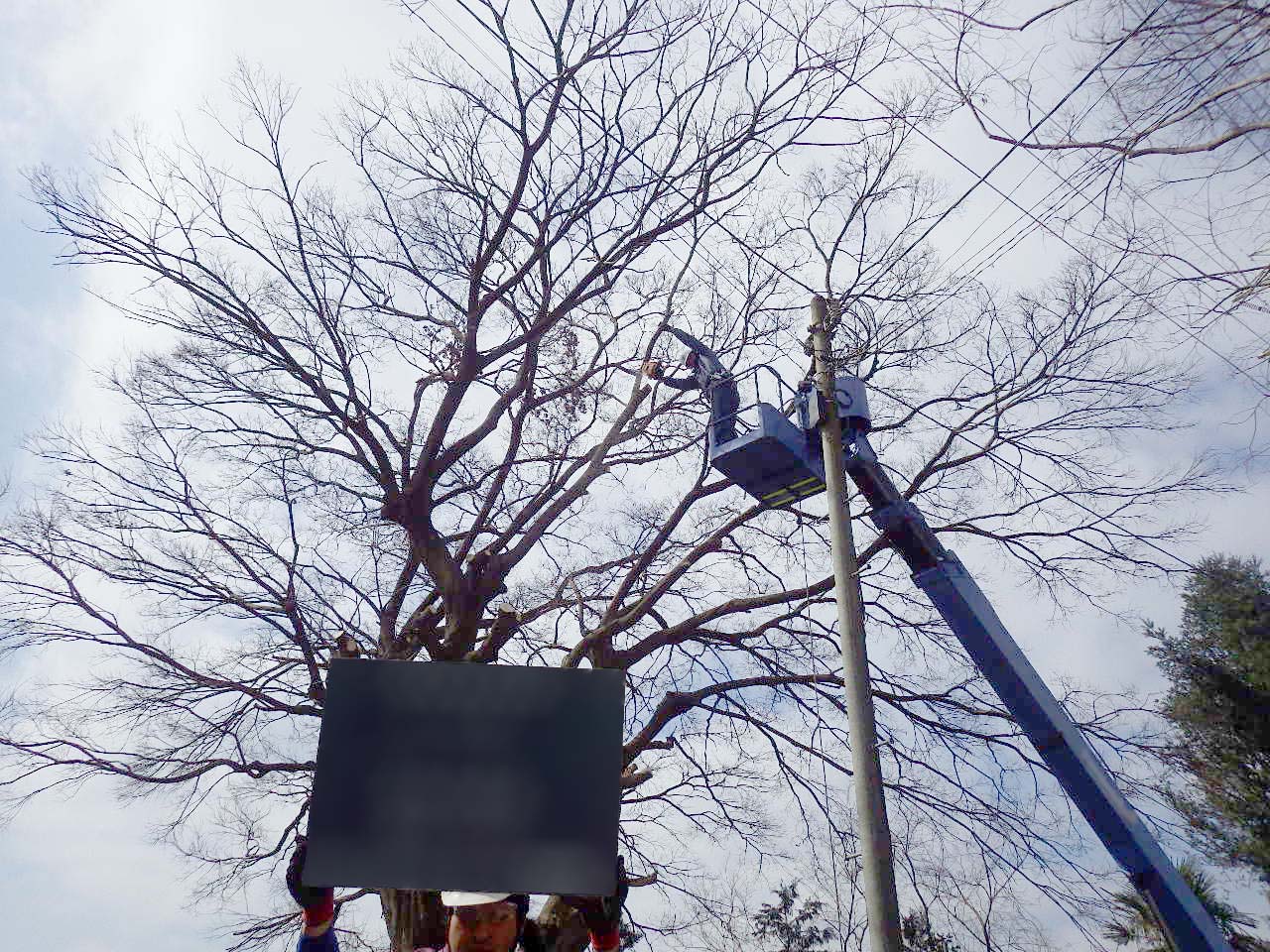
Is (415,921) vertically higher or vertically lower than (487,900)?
lower

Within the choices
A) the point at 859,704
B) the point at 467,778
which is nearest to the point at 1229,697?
the point at 859,704

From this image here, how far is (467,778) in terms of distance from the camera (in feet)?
8.55

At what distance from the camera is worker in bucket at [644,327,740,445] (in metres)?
8.20

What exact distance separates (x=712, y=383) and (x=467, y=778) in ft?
20.6

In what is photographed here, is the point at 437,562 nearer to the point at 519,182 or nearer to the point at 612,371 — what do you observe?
the point at 612,371

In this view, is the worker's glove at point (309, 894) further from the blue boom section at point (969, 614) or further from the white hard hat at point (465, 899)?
the blue boom section at point (969, 614)

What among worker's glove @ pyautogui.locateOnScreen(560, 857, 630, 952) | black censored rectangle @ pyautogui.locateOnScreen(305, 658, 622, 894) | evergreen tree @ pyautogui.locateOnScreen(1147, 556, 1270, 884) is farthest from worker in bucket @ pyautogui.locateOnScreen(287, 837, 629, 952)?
evergreen tree @ pyautogui.locateOnScreen(1147, 556, 1270, 884)

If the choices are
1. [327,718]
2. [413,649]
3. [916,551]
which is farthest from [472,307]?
[327,718]

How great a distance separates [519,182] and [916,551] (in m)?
6.17

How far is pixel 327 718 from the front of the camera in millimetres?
2594

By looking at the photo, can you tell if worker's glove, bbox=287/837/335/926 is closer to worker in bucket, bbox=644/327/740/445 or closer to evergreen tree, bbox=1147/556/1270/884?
worker in bucket, bbox=644/327/740/445

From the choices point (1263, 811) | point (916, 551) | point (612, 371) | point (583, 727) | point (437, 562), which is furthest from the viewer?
point (1263, 811)

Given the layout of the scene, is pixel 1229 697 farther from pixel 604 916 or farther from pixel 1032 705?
pixel 604 916

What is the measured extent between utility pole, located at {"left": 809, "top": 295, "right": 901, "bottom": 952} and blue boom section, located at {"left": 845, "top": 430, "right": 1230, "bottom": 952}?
46.0 inches
